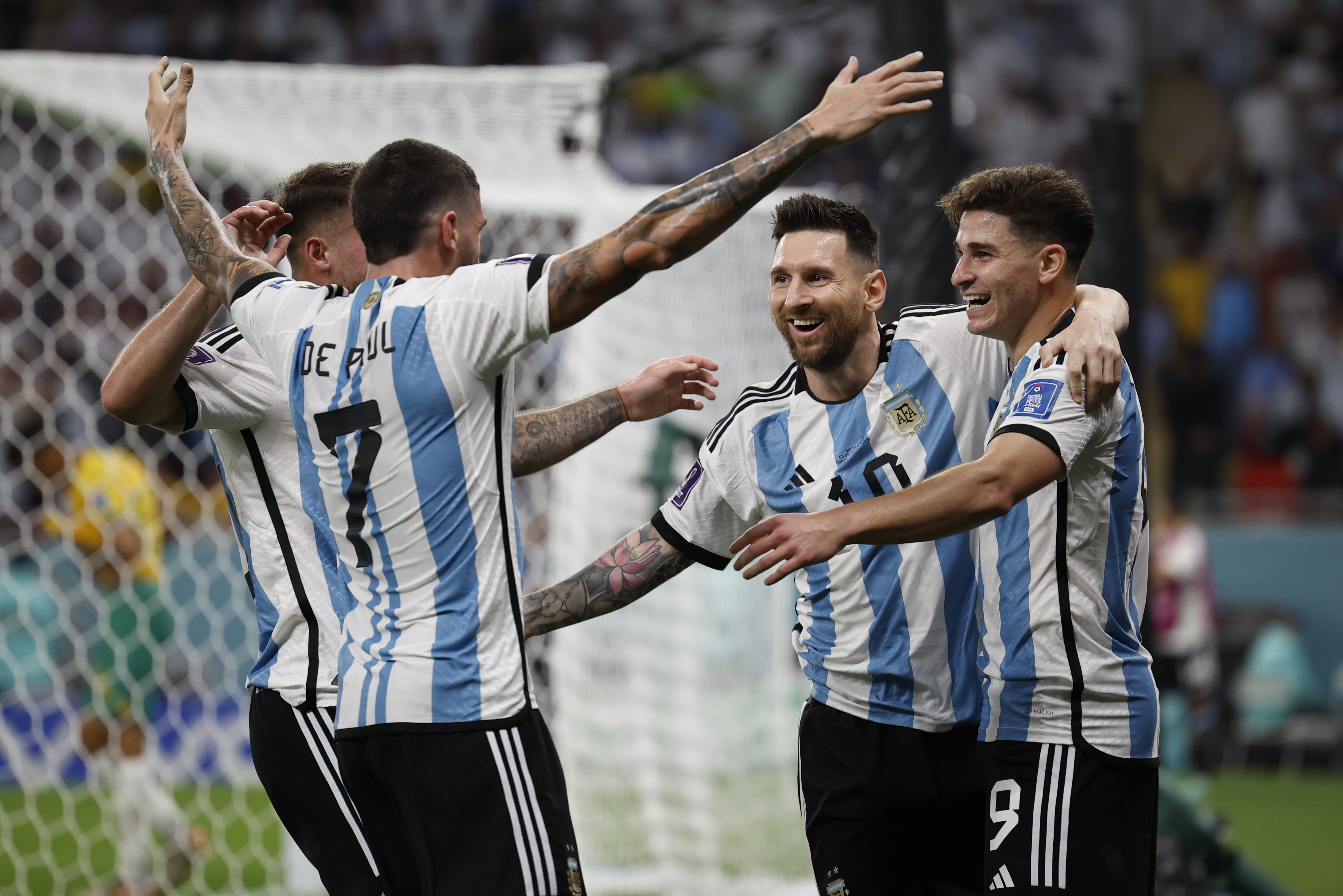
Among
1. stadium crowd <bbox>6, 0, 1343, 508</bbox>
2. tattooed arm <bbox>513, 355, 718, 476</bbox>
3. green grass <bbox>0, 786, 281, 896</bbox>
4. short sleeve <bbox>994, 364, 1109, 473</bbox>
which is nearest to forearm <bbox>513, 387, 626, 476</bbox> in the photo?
tattooed arm <bbox>513, 355, 718, 476</bbox>

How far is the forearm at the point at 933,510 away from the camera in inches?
102

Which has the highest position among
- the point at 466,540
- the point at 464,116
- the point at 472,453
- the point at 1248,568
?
the point at 464,116

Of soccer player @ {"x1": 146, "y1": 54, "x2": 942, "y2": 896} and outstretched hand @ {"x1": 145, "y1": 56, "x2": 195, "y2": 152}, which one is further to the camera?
outstretched hand @ {"x1": 145, "y1": 56, "x2": 195, "y2": 152}

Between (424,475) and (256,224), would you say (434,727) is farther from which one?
(256,224)

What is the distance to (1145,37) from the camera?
15680 millimetres

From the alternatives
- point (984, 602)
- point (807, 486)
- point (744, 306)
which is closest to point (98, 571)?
point (744, 306)

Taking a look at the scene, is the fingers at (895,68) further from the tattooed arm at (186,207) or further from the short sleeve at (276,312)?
the tattooed arm at (186,207)

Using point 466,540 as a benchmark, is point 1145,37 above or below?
above

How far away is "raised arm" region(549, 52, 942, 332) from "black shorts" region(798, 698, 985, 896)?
1359 millimetres

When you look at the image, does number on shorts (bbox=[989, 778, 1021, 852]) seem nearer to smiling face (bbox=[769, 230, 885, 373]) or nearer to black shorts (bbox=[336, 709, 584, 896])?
black shorts (bbox=[336, 709, 584, 896])

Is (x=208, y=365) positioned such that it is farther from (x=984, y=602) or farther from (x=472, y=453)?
(x=984, y=602)

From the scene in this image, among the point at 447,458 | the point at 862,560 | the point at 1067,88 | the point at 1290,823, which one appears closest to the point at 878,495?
the point at 862,560

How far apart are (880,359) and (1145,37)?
13918 millimetres

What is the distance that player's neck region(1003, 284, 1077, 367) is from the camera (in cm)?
310
